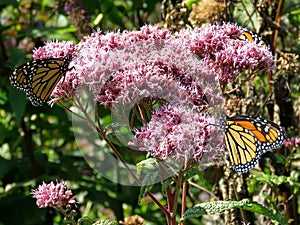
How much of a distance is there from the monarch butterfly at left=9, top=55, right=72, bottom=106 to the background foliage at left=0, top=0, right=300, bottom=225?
59 centimetres

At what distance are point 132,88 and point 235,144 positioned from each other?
397 millimetres

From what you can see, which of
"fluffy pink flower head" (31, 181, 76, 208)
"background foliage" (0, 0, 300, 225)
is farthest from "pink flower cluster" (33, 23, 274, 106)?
"background foliage" (0, 0, 300, 225)

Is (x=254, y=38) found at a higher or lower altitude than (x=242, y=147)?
higher

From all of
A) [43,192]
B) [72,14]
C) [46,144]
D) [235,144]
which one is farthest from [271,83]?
[46,144]

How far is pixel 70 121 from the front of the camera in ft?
10.7

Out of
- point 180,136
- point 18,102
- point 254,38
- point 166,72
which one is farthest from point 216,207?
point 18,102

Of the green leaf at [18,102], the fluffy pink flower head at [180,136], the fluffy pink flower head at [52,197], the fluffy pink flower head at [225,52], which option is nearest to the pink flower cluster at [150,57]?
the fluffy pink flower head at [225,52]

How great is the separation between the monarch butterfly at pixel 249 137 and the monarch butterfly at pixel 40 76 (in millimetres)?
487

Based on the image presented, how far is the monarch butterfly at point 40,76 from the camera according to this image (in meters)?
1.93

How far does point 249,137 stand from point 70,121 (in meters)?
1.47

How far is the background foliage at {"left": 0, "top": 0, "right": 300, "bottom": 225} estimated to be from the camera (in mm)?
2561

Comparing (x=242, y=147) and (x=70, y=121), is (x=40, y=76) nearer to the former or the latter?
(x=242, y=147)

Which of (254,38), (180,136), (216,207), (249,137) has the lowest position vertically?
(216,207)

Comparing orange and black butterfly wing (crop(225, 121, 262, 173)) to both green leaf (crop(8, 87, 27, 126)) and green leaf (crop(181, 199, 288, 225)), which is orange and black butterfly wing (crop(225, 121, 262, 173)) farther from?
green leaf (crop(8, 87, 27, 126))
